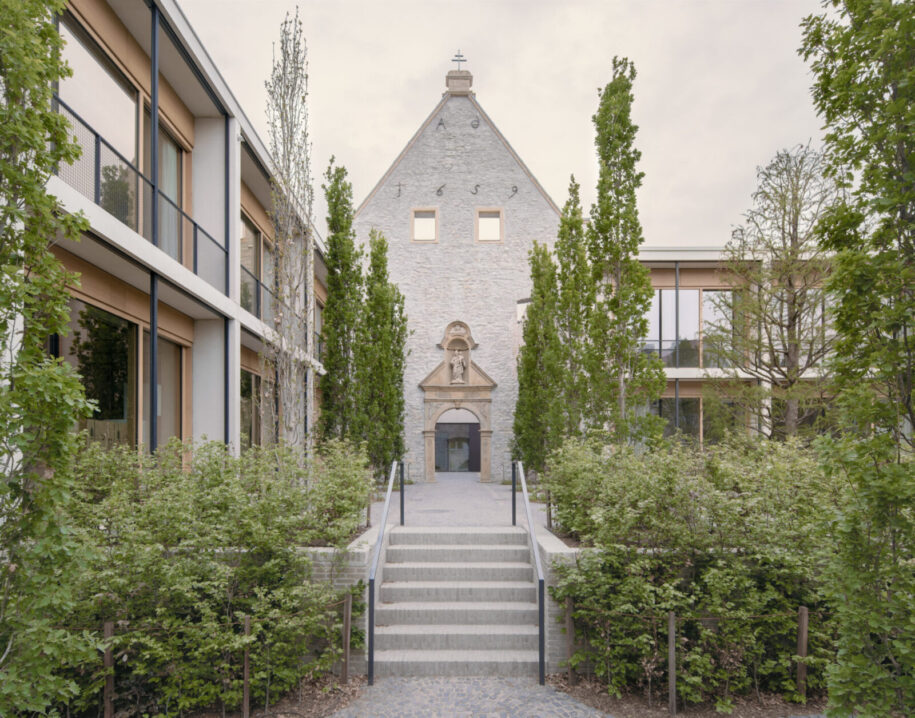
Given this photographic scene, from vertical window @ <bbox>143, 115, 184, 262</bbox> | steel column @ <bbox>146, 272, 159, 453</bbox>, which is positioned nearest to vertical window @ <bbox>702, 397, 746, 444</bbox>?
steel column @ <bbox>146, 272, 159, 453</bbox>

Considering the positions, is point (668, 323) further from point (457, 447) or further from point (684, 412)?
point (457, 447)

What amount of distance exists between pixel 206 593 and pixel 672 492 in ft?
14.6

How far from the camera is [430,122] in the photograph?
20.2m

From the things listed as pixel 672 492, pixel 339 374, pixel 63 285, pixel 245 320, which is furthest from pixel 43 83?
pixel 339 374

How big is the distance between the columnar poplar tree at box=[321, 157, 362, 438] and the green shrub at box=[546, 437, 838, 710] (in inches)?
356

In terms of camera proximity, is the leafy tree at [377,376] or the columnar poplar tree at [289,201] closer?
the columnar poplar tree at [289,201]

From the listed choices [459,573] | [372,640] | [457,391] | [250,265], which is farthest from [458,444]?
[372,640]

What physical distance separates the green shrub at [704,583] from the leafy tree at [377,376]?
862cm

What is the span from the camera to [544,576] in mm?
6445

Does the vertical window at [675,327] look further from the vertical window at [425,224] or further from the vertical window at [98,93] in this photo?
the vertical window at [98,93]

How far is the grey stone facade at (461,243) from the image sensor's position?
19.8 metres

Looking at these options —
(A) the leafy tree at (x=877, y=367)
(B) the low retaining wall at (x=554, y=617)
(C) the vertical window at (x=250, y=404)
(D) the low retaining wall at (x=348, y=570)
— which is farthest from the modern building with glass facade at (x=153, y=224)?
(A) the leafy tree at (x=877, y=367)

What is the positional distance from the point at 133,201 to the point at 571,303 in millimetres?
9211

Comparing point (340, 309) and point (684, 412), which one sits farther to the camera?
point (684, 412)
